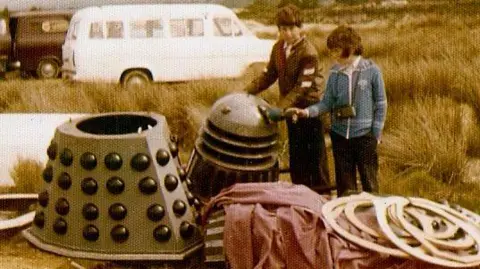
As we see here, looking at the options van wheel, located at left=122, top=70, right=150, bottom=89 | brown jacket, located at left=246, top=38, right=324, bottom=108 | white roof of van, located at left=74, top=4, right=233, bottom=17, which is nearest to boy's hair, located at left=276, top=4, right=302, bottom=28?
brown jacket, located at left=246, top=38, right=324, bottom=108

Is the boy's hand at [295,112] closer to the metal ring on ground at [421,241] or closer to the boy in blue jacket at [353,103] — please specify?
the boy in blue jacket at [353,103]

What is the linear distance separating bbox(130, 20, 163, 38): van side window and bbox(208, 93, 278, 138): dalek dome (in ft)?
18.9

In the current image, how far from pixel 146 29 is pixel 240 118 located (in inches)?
236

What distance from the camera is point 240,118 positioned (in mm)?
3605

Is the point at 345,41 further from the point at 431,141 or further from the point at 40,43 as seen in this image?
the point at 40,43

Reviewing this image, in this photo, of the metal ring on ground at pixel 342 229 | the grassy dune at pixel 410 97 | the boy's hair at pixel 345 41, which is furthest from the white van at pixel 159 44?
the metal ring on ground at pixel 342 229

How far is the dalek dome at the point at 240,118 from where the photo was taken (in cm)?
360

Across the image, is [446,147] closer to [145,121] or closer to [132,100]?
[145,121]

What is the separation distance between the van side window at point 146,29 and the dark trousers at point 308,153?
5.50 metres

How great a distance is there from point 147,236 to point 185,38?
6.19 m

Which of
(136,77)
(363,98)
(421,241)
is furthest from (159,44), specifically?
(421,241)

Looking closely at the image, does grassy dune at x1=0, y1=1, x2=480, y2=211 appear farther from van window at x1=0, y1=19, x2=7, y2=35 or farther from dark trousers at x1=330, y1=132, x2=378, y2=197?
van window at x1=0, y1=19, x2=7, y2=35

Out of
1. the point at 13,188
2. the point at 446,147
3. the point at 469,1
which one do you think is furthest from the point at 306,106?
the point at 469,1

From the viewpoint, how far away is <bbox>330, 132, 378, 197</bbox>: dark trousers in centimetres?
367
